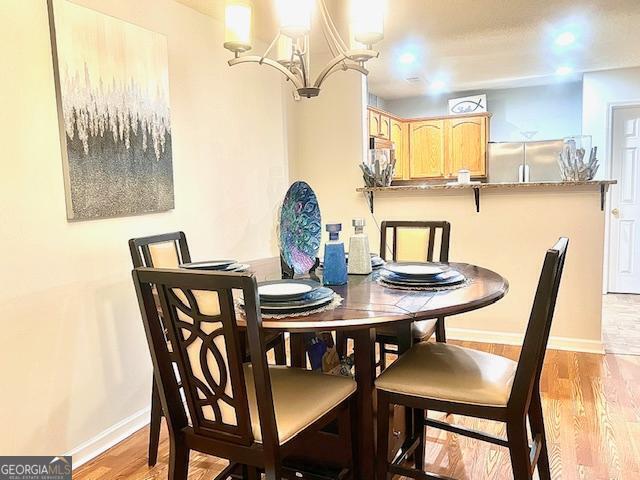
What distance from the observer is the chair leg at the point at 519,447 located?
161cm

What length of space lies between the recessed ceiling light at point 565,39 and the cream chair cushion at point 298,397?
3.23 meters

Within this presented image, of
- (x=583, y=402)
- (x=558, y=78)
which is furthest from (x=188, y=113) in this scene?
(x=558, y=78)

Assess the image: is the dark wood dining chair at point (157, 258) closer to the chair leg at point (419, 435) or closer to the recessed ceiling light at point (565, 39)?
the chair leg at point (419, 435)

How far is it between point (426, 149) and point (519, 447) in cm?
516

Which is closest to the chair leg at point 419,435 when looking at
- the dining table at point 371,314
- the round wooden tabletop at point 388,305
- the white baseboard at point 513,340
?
the dining table at point 371,314

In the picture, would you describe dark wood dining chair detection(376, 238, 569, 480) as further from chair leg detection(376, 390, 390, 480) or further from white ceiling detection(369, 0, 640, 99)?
white ceiling detection(369, 0, 640, 99)

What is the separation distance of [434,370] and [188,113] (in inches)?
79.3

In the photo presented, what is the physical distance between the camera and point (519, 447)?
1.62m

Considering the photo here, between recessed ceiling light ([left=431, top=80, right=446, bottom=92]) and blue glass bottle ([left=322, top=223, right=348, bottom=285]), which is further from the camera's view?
recessed ceiling light ([left=431, top=80, right=446, bottom=92])

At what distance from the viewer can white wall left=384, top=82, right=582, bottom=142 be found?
6.22 m

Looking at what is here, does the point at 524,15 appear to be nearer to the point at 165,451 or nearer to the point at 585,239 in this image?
the point at 585,239

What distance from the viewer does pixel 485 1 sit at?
2.98 metres

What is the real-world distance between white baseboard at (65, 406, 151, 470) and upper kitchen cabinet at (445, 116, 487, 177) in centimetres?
476

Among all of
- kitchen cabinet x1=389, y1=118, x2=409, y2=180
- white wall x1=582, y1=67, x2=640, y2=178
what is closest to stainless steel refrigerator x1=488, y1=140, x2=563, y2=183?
white wall x1=582, y1=67, x2=640, y2=178
